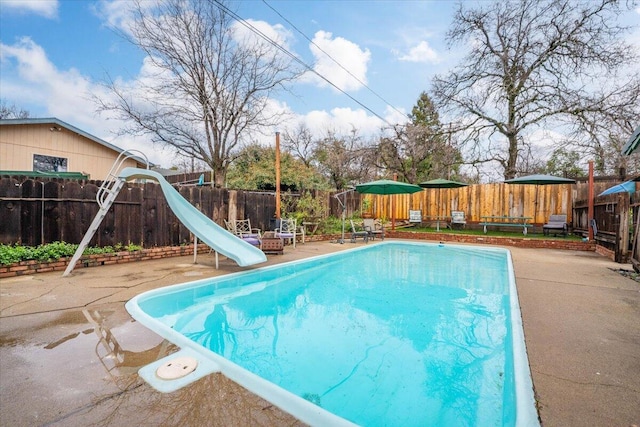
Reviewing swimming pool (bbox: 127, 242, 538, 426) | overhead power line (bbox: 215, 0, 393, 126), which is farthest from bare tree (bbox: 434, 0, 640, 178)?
swimming pool (bbox: 127, 242, 538, 426)

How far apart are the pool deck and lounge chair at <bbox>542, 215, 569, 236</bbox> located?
7084 mm

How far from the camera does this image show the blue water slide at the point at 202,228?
18.6ft

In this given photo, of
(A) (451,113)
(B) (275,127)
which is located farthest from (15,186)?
(A) (451,113)

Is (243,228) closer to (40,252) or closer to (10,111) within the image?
(40,252)

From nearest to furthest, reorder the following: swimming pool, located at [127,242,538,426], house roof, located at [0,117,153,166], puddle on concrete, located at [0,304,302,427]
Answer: puddle on concrete, located at [0,304,302,427] → swimming pool, located at [127,242,538,426] → house roof, located at [0,117,153,166]

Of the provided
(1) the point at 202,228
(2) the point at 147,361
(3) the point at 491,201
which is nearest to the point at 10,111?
(1) the point at 202,228

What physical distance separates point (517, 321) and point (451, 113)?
547 inches

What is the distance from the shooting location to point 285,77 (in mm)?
14352

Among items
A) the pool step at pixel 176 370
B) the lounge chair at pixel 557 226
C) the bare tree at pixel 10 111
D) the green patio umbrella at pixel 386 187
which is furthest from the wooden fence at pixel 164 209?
the bare tree at pixel 10 111

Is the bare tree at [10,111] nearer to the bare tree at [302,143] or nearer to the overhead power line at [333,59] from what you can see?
the bare tree at [302,143]

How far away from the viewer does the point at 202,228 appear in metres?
6.10

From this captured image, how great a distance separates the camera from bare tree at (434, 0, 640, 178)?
11.7 meters

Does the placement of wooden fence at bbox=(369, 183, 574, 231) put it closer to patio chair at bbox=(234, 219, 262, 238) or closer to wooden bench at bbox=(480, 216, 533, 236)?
wooden bench at bbox=(480, 216, 533, 236)

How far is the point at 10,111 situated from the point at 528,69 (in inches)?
1258
